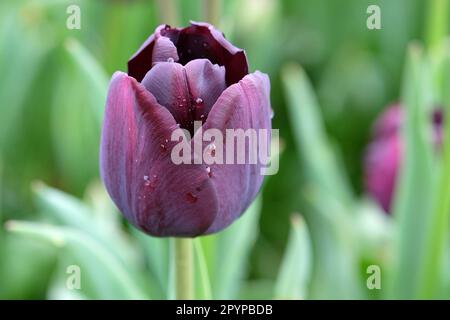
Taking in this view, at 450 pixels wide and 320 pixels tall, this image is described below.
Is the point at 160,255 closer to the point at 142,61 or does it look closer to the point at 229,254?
the point at 229,254

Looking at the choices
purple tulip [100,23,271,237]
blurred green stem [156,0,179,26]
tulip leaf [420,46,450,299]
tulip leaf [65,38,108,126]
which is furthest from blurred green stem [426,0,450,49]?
purple tulip [100,23,271,237]

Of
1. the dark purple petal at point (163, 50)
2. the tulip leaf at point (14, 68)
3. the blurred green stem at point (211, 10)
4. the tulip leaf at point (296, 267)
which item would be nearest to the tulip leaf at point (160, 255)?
the tulip leaf at point (296, 267)

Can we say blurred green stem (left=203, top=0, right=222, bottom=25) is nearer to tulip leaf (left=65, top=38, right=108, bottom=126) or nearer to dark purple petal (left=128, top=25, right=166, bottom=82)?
tulip leaf (left=65, top=38, right=108, bottom=126)

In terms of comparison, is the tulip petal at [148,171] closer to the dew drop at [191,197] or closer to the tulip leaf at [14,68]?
the dew drop at [191,197]
